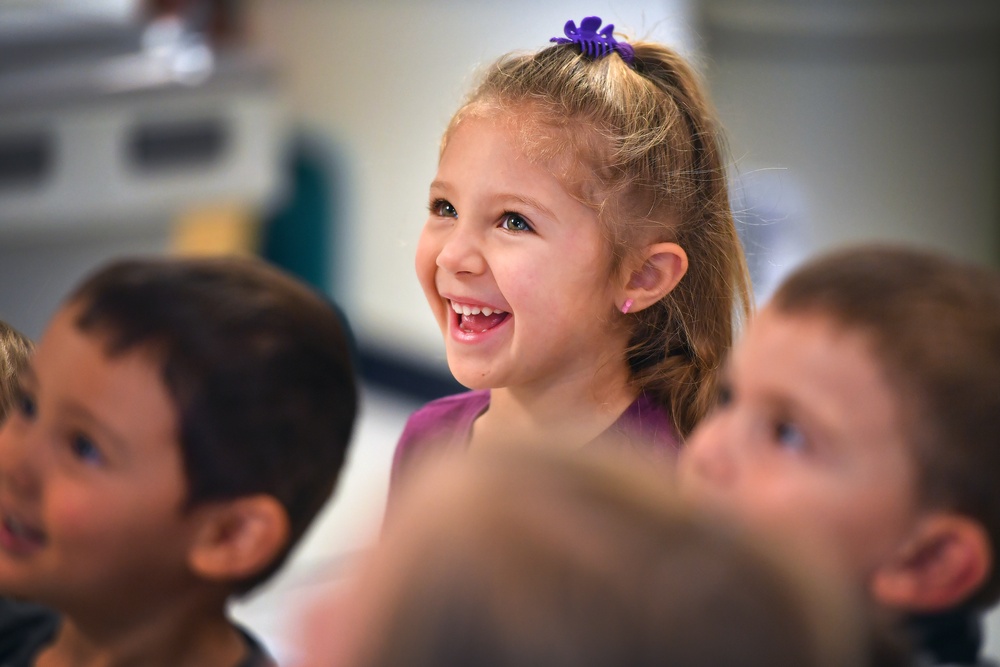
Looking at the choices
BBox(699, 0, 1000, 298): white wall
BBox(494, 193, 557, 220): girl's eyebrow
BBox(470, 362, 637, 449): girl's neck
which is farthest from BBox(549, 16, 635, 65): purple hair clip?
BBox(699, 0, 1000, 298): white wall

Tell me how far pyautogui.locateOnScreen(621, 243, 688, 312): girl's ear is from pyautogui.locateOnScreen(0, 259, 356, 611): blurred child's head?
10.1 inches

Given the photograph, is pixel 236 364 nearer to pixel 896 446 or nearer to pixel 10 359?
pixel 10 359

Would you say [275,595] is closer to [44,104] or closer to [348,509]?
[348,509]

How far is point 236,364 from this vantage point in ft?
2.11

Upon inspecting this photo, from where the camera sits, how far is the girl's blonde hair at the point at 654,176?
0.83 m

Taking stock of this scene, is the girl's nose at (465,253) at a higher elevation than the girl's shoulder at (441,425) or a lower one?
higher

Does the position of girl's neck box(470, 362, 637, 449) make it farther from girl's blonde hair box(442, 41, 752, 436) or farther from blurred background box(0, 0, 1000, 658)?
blurred background box(0, 0, 1000, 658)

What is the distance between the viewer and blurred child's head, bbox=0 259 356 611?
2.10 ft

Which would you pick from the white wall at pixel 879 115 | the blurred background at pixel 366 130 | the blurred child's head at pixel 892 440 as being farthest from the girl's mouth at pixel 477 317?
the white wall at pixel 879 115

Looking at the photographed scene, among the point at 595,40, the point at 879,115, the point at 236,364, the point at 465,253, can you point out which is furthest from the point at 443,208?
the point at 879,115

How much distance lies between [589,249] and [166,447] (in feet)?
1.07

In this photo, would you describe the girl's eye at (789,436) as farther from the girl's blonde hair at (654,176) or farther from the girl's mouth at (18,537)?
the girl's mouth at (18,537)

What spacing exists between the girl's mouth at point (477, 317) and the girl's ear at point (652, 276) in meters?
0.09

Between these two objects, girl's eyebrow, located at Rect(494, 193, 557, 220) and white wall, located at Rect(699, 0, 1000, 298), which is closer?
girl's eyebrow, located at Rect(494, 193, 557, 220)
